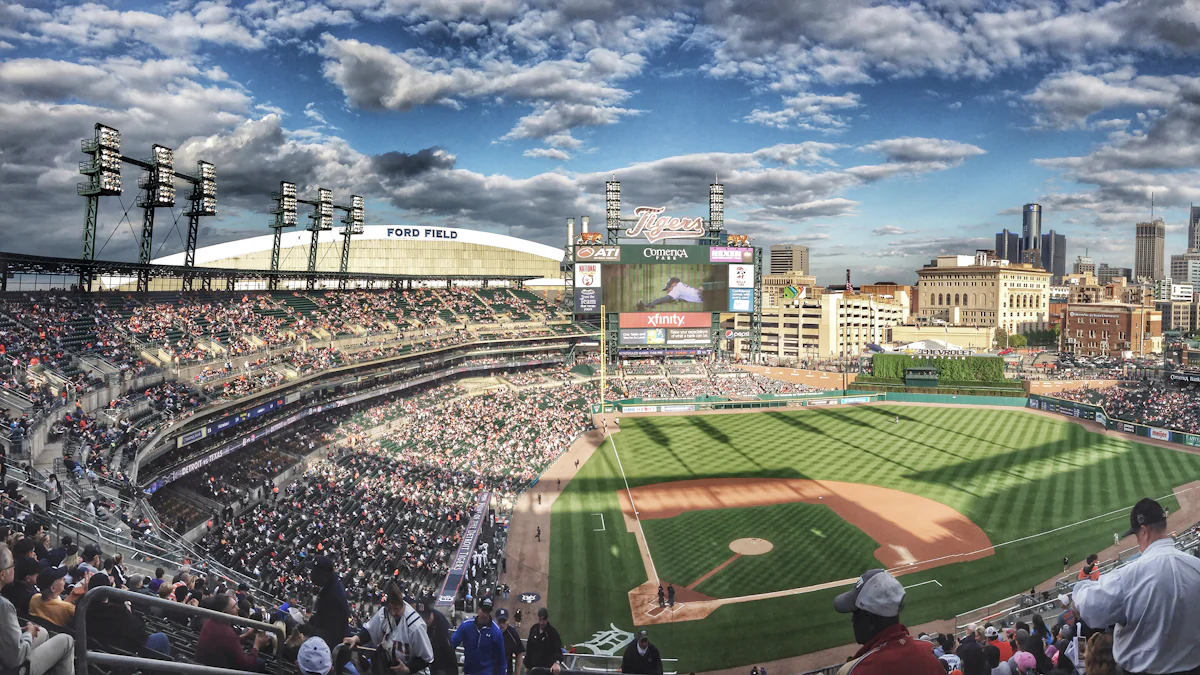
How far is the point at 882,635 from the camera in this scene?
11.0 ft

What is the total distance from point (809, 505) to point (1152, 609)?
31.1 metres

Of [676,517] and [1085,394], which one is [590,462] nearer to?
[676,517]

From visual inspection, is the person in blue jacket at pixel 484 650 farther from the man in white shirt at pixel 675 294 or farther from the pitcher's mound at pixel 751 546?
the man in white shirt at pixel 675 294

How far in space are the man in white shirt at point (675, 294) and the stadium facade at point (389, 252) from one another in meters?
31.9

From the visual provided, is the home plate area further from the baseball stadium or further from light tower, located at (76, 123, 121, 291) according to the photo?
light tower, located at (76, 123, 121, 291)

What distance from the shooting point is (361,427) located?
39219 millimetres

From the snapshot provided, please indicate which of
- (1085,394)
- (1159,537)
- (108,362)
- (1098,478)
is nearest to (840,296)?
(1085,394)

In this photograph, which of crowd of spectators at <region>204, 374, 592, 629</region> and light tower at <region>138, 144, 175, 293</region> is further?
light tower at <region>138, 144, 175, 293</region>

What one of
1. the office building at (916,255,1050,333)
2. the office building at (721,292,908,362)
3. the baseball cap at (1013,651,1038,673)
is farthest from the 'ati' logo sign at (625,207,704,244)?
the office building at (916,255,1050,333)

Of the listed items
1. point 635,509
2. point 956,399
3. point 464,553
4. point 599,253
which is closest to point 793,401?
point 956,399

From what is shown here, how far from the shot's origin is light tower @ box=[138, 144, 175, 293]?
1436 inches

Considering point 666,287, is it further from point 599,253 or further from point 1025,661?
point 1025,661

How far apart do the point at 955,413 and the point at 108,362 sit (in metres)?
58.1

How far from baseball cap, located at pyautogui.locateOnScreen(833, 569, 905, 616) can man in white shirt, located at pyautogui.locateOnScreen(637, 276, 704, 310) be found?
5931 cm
